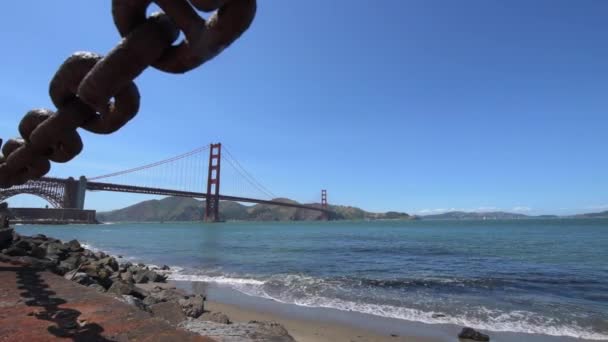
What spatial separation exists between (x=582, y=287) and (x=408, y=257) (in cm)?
762

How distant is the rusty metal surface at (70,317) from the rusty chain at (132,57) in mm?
660

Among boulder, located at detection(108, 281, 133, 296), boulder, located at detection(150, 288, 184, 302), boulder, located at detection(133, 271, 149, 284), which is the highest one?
boulder, located at detection(108, 281, 133, 296)

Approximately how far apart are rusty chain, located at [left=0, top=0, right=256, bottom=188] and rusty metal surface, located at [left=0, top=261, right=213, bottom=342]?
2.17 ft

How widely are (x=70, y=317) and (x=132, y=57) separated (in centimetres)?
111

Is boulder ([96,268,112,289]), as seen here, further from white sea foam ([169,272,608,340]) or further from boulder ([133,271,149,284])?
white sea foam ([169,272,608,340])

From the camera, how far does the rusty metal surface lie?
121 cm

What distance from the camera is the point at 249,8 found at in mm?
805

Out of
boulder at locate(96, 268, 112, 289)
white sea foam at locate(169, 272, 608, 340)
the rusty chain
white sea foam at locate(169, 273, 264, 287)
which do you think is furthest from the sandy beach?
the rusty chain

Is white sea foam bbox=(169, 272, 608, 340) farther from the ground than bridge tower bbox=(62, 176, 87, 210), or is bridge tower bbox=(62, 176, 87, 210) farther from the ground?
bridge tower bbox=(62, 176, 87, 210)

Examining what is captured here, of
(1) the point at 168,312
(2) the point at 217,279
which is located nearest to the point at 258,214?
(2) the point at 217,279

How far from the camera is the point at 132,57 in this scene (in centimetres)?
88

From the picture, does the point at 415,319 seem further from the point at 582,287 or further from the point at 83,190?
the point at 83,190

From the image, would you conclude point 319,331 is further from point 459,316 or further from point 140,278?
point 140,278

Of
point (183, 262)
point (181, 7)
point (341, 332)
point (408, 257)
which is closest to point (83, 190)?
point (183, 262)
